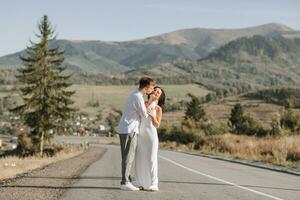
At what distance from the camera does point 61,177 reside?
16.9 metres

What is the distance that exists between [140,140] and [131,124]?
0.43m

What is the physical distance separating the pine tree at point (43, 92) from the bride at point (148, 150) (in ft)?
153

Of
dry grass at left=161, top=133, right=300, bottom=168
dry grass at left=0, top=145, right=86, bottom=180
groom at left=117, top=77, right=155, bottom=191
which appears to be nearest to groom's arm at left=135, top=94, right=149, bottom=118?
groom at left=117, top=77, right=155, bottom=191

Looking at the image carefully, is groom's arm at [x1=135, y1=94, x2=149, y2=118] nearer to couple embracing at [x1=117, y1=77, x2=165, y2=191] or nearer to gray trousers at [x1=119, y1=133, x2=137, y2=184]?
couple embracing at [x1=117, y1=77, x2=165, y2=191]

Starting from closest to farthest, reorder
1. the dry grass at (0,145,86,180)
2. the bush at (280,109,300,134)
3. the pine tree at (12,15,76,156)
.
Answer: the dry grass at (0,145,86,180) → the bush at (280,109,300,134) → the pine tree at (12,15,76,156)

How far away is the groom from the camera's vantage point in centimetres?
1288

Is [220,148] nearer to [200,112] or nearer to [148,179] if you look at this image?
[148,179]

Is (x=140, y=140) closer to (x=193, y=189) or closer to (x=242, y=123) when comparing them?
(x=193, y=189)

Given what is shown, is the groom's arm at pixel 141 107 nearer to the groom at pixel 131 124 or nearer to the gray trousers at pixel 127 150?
the groom at pixel 131 124

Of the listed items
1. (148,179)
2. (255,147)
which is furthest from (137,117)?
(255,147)

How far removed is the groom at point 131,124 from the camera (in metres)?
12.9

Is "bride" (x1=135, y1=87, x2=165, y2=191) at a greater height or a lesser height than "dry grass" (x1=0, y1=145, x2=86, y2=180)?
greater

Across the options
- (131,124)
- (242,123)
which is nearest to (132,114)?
(131,124)

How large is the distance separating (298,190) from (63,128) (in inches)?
1989
